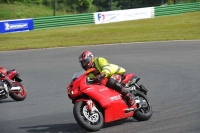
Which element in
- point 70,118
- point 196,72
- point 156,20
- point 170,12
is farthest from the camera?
point 170,12

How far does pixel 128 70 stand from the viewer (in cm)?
1627

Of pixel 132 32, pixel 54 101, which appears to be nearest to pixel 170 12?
pixel 132 32

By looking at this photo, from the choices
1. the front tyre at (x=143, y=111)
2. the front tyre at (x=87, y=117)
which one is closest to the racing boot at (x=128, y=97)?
the front tyre at (x=143, y=111)

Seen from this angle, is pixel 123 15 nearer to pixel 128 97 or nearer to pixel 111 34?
pixel 111 34

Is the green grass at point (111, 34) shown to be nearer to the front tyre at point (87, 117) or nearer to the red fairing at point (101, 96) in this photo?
the red fairing at point (101, 96)

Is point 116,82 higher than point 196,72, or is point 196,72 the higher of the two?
point 116,82

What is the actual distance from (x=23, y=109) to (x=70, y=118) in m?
1.85

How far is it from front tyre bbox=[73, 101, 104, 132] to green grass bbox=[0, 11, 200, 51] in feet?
55.6

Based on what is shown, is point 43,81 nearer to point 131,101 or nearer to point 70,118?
point 70,118

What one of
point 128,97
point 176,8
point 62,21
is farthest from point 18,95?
point 176,8

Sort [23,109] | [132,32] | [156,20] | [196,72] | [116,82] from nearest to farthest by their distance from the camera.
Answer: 1. [116,82]
2. [23,109]
3. [196,72]
4. [132,32]
5. [156,20]

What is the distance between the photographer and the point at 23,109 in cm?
1085

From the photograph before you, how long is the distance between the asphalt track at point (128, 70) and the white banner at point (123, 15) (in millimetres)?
12791

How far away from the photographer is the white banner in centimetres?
3634
